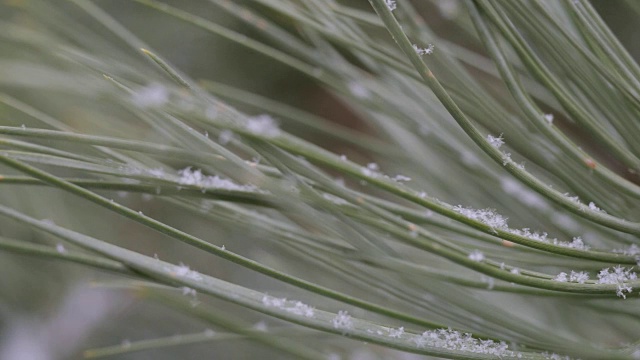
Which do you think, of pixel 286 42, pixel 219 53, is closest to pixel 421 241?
pixel 286 42

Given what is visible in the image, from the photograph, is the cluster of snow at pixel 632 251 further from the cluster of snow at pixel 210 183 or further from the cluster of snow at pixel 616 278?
the cluster of snow at pixel 210 183

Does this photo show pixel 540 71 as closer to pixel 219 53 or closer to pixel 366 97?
pixel 366 97

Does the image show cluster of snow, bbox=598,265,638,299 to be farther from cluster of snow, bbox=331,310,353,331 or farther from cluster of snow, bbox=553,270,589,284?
cluster of snow, bbox=331,310,353,331

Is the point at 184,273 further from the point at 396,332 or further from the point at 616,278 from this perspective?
the point at 616,278

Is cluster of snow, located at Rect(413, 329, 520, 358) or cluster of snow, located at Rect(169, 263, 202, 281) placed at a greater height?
cluster of snow, located at Rect(413, 329, 520, 358)

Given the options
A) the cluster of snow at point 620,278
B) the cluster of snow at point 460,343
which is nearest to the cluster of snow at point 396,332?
the cluster of snow at point 460,343

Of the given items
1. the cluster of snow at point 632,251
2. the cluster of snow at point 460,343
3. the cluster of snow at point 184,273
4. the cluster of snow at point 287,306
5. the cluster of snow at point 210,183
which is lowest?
the cluster of snow at point 184,273

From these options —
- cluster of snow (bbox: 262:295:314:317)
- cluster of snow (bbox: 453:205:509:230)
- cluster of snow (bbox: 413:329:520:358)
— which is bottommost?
cluster of snow (bbox: 262:295:314:317)

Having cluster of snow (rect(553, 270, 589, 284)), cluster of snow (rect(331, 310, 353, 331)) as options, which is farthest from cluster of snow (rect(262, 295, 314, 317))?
cluster of snow (rect(553, 270, 589, 284))
